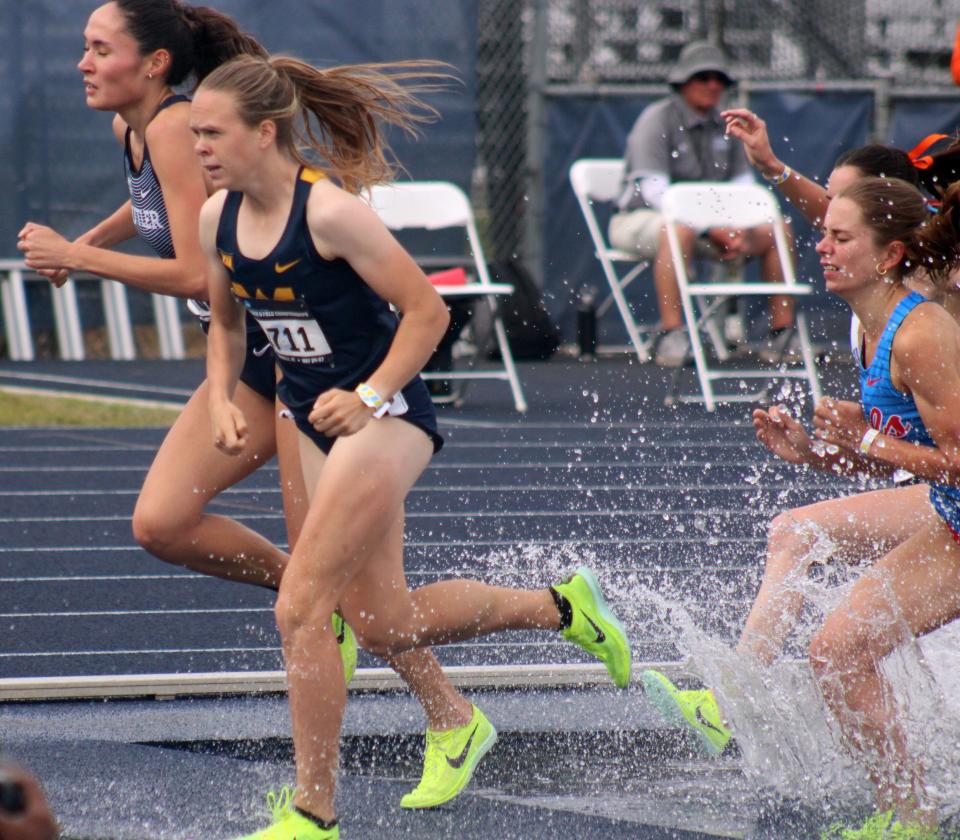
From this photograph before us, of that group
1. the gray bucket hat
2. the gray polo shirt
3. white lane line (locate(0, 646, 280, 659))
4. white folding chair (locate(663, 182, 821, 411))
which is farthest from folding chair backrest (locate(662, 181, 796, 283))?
white lane line (locate(0, 646, 280, 659))

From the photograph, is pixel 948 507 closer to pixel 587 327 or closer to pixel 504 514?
pixel 504 514

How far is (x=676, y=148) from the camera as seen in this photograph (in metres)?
10.8

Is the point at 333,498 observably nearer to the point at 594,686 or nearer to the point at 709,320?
the point at 594,686

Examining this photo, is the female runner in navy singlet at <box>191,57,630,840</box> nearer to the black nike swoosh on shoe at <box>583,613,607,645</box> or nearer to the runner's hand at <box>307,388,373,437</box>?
the runner's hand at <box>307,388,373,437</box>

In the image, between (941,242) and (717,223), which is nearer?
(941,242)

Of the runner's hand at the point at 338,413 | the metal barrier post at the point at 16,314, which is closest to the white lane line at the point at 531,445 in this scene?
the metal barrier post at the point at 16,314

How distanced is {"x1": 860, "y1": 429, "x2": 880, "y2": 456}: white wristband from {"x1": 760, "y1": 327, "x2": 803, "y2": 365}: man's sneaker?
6.60 meters

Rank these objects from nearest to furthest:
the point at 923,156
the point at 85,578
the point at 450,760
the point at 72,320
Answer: the point at 450,760 < the point at 923,156 < the point at 85,578 < the point at 72,320

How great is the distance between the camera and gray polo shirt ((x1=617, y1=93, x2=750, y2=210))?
10672 millimetres

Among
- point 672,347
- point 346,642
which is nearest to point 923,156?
point 346,642

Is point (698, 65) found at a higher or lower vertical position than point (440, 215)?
higher

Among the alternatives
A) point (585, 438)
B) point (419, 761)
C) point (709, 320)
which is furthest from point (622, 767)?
point (709, 320)

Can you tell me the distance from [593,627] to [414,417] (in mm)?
885

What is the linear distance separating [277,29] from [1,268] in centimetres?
268
